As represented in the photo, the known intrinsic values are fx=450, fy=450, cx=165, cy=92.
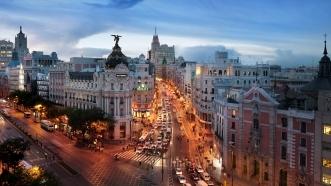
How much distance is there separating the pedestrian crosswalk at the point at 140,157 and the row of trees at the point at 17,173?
3599 centimetres

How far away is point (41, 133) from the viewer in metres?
134

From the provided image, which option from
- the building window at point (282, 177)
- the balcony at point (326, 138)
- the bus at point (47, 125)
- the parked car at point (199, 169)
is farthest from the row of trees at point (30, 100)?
the balcony at point (326, 138)

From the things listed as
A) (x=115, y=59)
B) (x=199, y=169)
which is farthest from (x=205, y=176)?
(x=115, y=59)

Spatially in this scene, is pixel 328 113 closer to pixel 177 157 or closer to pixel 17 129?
pixel 177 157

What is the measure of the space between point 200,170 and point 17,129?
7167 centimetres

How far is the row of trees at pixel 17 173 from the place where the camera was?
170 ft

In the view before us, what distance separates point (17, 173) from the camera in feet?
182

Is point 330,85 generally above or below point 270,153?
above

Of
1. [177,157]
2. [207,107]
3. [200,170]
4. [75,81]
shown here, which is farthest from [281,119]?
[75,81]

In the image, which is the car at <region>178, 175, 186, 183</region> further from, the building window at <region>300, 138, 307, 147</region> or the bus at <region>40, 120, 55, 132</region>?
the bus at <region>40, 120, 55, 132</region>

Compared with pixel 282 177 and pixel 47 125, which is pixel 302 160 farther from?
pixel 47 125

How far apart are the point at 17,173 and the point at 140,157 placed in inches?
2030

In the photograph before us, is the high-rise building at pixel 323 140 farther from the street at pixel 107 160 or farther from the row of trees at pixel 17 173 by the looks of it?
the row of trees at pixel 17 173

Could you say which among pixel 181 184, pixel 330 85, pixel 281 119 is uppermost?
pixel 330 85
